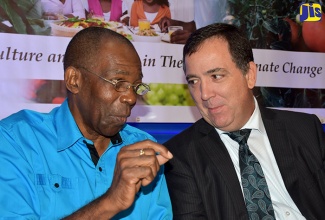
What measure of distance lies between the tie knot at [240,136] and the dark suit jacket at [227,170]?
74 mm

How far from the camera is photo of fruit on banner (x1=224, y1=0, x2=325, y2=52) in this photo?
3842 millimetres

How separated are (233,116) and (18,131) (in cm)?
105

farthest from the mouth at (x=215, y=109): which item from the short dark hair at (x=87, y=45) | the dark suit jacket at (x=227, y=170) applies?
the short dark hair at (x=87, y=45)

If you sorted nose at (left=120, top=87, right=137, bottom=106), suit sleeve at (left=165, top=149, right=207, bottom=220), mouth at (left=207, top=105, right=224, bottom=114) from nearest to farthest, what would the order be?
nose at (left=120, top=87, right=137, bottom=106)
suit sleeve at (left=165, top=149, right=207, bottom=220)
mouth at (left=207, top=105, right=224, bottom=114)

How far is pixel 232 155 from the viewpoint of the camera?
2445mm

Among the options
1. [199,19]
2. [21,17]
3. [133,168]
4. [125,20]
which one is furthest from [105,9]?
[133,168]

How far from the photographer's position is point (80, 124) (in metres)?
2.06

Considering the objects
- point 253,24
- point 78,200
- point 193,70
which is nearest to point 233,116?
point 193,70

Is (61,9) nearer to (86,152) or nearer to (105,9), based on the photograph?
(105,9)

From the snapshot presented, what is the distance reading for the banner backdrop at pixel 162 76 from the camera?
3215 millimetres

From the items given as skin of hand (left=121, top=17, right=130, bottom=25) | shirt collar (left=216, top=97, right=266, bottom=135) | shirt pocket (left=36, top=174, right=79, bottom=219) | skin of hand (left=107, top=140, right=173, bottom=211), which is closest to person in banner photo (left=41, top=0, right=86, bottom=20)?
skin of hand (left=121, top=17, right=130, bottom=25)

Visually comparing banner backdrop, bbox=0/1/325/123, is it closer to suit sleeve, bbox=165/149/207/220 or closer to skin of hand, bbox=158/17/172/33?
skin of hand, bbox=158/17/172/33

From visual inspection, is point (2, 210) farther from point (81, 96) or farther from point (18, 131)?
point (81, 96)

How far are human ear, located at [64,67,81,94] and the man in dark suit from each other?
0.62 m
